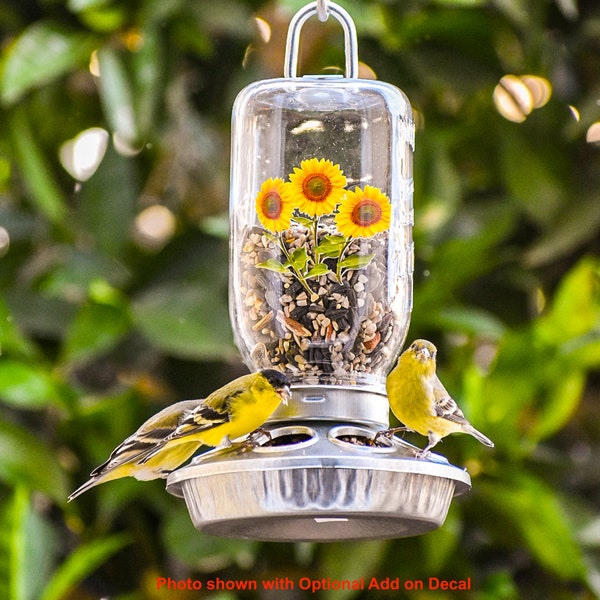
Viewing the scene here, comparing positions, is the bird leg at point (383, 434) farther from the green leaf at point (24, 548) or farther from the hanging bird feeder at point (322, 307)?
the green leaf at point (24, 548)

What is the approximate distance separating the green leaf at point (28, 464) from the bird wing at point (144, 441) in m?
1.53

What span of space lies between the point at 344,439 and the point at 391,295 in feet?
1.62

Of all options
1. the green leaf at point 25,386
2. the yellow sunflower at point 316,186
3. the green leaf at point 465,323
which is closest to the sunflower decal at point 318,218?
the yellow sunflower at point 316,186

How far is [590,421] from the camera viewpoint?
502 cm

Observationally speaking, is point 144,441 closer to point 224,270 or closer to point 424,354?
point 424,354

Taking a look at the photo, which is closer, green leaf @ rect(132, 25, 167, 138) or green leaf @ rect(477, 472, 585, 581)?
green leaf @ rect(477, 472, 585, 581)

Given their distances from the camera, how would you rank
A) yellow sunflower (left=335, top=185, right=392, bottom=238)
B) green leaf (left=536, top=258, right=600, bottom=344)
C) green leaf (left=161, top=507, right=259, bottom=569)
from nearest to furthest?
yellow sunflower (left=335, top=185, right=392, bottom=238), green leaf (left=161, top=507, right=259, bottom=569), green leaf (left=536, top=258, right=600, bottom=344)

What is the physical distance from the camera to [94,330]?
4.04 meters

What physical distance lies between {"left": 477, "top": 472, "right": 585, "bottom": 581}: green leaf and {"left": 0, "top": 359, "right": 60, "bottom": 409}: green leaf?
1.56 m

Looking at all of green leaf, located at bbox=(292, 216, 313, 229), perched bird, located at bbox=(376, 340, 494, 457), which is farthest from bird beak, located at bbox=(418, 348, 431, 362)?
green leaf, located at bbox=(292, 216, 313, 229)

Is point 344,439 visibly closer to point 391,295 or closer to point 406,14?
point 391,295

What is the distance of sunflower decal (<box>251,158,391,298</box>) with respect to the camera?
7.98 ft

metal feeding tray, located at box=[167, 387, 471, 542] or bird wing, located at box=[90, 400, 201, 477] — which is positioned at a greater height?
bird wing, located at box=[90, 400, 201, 477]

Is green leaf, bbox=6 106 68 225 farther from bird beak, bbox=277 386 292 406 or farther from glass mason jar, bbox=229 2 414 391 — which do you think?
bird beak, bbox=277 386 292 406
